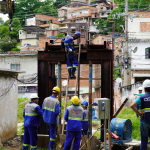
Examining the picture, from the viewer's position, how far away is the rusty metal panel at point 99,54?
382 inches

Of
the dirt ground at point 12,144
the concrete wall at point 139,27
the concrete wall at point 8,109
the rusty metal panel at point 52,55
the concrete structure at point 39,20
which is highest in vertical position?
the concrete structure at point 39,20

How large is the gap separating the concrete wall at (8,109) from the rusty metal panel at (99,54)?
4.73 meters

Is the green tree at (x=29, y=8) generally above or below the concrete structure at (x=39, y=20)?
above

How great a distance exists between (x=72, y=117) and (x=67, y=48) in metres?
3.04

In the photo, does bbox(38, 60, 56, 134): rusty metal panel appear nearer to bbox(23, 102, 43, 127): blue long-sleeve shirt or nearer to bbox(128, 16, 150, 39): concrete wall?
bbox(23, 102, 43, 127): blue long-sleeve shirt

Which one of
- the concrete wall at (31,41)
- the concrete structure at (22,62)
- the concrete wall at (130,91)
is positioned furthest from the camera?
the concrete wall at (31,41)

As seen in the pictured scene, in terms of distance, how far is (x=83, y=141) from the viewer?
9.11m

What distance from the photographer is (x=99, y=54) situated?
9.74 metres

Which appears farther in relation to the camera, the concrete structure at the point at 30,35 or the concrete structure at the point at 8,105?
the concrete structure at the point at 30,35

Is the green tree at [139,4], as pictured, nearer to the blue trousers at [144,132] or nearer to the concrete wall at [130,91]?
the concrete wall at [130,91]

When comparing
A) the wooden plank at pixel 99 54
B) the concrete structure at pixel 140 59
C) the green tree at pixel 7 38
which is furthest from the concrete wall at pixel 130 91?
the green tree at pixel 7 38

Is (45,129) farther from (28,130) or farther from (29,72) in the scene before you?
(29,72)

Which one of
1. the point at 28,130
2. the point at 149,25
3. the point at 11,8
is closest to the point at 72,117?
the point at 28,130

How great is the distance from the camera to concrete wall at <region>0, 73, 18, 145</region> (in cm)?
1225
